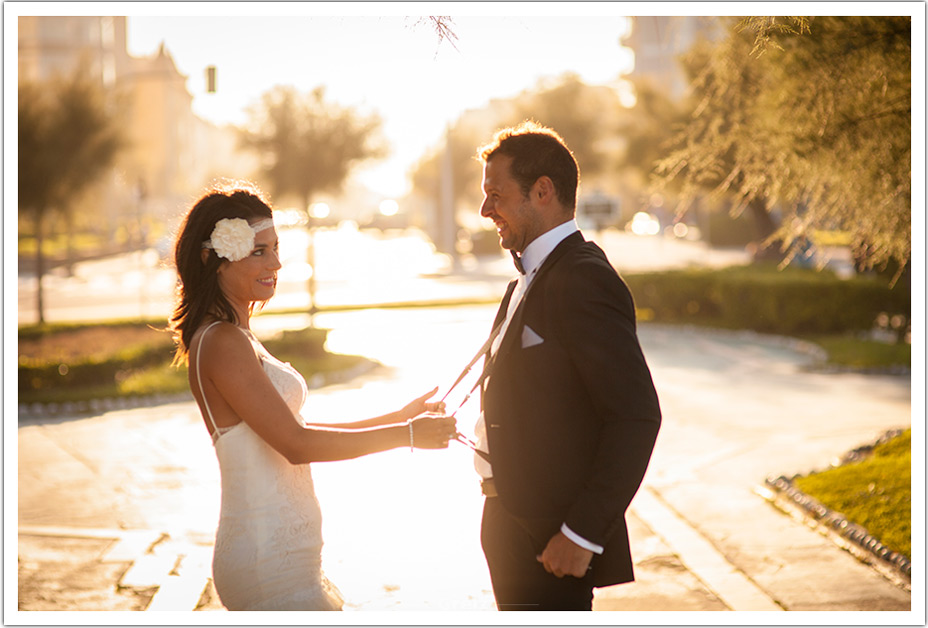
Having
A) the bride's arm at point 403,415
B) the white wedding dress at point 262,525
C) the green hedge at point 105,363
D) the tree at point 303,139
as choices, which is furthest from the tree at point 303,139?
the white wedding dress at point 262,525

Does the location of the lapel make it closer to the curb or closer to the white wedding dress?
the white wedding dress

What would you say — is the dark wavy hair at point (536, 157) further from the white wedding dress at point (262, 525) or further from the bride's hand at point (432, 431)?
the white wedding dress at point (262, 525)

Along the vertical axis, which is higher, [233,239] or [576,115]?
[576,115]

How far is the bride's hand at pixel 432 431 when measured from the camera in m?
2.72

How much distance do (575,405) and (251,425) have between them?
871 millimetres

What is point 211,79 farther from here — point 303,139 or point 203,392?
point 203,392

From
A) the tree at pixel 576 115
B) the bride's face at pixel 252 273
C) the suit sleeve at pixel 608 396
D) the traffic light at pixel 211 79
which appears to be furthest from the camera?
the tree at pixel 576 115

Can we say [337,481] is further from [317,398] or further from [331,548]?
[317,398]

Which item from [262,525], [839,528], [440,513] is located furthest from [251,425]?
[839,528]

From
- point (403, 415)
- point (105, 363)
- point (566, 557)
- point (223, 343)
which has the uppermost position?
point (223, 343)

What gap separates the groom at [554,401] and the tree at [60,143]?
54.6 ft

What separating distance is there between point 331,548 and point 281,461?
138 inches

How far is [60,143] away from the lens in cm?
1906

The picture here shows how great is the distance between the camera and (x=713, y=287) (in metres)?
19.1
